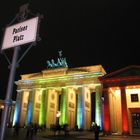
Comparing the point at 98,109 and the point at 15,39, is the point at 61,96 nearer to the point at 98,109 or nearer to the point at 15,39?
the point at 98,109

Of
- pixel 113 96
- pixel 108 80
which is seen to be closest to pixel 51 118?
pixel 113 96

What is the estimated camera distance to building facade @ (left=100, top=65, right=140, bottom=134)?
4782 cm

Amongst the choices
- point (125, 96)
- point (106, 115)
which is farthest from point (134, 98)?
point (106, 115)

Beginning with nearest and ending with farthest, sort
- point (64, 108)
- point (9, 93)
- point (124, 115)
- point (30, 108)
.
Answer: point (9, 93) → point (124, 115) → point (64, 108) → point (30, 108)

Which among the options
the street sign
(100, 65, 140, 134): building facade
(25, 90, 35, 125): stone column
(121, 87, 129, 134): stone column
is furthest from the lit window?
the street sign

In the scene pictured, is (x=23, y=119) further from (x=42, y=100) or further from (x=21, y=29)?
(x=21, y=29)

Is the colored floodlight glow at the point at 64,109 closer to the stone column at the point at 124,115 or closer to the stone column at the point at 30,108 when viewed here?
the stone column at the point at 30,108

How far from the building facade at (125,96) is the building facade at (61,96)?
38.6ft

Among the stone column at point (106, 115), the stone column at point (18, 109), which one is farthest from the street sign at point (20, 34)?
the stone column at point (18, 109)

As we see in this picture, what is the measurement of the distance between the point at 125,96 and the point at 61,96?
84.4ft

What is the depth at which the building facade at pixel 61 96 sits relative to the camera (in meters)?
64.2

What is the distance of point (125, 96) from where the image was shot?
4862 cm

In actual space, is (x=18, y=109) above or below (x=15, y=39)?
above

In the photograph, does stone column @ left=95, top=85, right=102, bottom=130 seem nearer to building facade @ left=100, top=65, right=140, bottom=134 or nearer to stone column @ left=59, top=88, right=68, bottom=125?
building facade @ left=100, top=65, right=140, bottom=134
